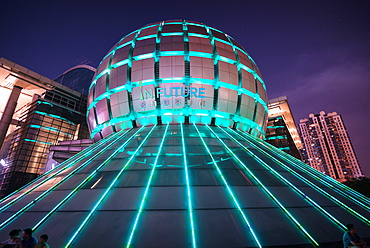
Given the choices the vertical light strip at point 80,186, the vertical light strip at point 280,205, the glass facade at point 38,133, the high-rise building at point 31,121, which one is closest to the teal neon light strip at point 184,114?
the vertical light strip at point 80,186

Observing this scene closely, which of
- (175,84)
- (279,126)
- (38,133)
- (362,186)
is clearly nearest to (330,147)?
(279,126)

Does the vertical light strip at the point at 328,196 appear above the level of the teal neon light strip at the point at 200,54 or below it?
below

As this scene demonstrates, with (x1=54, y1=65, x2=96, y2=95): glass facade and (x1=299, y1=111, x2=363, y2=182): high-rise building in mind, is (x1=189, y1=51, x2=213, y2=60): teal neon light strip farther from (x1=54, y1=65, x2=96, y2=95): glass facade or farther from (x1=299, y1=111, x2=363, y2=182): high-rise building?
(x1=299, y1=111, x2=363, y2=182): high-rise building

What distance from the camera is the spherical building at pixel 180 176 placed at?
177 inches

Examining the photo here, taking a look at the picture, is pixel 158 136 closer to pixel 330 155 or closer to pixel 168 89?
pixel 168 89

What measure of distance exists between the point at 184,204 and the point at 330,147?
175 meters

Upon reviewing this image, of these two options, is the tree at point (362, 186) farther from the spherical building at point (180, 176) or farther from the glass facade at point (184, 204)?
the glass facade at point (184, 204)

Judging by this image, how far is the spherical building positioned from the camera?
4492 mm

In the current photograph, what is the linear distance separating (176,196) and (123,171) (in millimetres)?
2696

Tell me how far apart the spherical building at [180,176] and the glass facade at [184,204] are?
0.10 ft

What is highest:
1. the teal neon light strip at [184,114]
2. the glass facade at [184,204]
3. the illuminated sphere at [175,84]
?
the illuminated sphere at [175,84]

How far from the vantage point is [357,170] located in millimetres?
131375

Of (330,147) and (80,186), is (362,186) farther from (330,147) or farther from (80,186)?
(330,147)

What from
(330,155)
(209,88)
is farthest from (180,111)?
(330,155)
